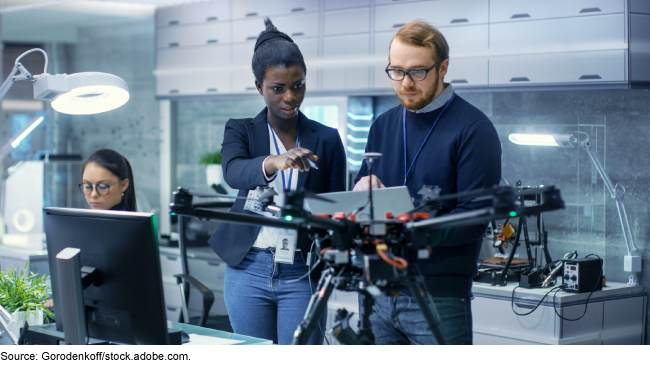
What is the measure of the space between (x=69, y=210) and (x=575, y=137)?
2953 mm

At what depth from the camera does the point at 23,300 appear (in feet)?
6.44

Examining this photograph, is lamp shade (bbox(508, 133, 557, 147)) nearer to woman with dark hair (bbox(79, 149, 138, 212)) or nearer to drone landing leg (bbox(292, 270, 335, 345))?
woman with dark hair (bbox(79, 149, 138, 212))

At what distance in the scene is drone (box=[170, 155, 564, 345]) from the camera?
110 cm

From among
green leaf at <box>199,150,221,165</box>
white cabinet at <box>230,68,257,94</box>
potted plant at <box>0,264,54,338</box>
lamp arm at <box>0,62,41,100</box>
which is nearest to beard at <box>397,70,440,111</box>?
lamp arm at <box>0,62,41,100</box>

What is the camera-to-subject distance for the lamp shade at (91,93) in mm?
1832

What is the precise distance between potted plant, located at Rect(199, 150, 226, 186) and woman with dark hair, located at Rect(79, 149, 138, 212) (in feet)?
7.23

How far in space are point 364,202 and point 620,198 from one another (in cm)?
264

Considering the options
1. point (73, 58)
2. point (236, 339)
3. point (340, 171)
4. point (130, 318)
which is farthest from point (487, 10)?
point (73, 58)

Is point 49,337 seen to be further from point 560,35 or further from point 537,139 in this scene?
point 560,35

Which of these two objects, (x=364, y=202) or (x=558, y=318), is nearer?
(x=364, y=202)

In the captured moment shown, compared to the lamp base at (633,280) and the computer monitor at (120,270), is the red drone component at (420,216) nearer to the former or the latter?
the computer monitor at (120,270)

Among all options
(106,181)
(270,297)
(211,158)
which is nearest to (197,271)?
(211,158)
